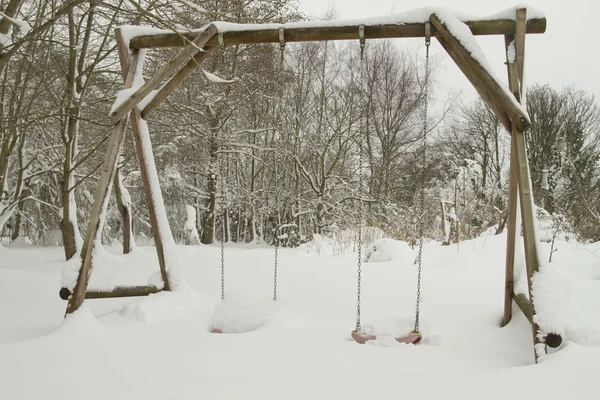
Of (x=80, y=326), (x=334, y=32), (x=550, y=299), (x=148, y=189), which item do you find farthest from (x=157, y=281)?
(x=550, y=299)

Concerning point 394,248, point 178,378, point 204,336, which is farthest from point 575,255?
point 178,378

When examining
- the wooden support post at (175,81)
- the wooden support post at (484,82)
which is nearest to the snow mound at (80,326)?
the wooden support post at (175,81)

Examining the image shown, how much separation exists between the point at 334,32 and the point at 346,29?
0.34 ft

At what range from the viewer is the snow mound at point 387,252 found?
714 centimetres

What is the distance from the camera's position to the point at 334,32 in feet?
12.0

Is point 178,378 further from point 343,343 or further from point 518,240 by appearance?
point 518,240

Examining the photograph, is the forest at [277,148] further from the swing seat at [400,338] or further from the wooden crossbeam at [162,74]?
the swing seat at [400,338]

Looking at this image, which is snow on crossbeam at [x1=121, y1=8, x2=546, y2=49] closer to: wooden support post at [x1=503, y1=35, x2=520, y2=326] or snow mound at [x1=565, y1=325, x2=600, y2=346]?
wooden support post at [x1=503, y1=35, x2=520, y2=326]

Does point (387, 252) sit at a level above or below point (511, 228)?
below

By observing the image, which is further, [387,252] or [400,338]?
[387,252]

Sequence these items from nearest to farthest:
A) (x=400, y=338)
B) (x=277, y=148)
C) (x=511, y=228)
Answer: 1. (x=400, y=338)
2. (x=511, y=228)
3. (x=277, y=148)

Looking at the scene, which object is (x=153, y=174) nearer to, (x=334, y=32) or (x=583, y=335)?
(x=334, y=32)

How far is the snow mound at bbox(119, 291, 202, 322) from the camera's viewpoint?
3.78 m

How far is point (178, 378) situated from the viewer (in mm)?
2523
